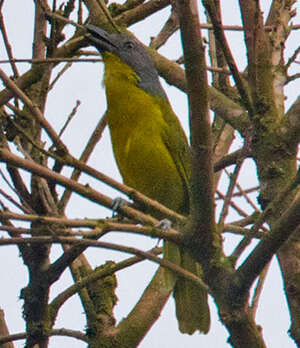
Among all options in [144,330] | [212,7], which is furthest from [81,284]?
[212,7]

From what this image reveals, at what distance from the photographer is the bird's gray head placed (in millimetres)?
5281

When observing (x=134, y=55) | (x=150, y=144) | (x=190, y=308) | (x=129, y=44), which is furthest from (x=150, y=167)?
(x=129, y=44)

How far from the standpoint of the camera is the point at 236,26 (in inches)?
200

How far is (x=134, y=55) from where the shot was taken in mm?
5461

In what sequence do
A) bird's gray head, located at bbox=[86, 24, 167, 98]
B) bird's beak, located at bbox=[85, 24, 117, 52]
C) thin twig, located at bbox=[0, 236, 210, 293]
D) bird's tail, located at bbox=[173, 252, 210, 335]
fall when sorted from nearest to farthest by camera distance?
thin twig, located at bbox=[0, 236, 210, 293]
bird's tail, located at bbox=[173, 252, 210, 335]
bird's beak, located at bbox=[85, 24, 117, 52]
bird's gray head, located at bbox=[86, 24, 167, 98]

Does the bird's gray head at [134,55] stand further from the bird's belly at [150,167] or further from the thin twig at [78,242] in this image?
the thin twig at [78,242]

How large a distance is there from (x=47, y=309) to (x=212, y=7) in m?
2.06

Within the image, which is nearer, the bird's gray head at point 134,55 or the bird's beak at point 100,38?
the bird's beak at point 100,38

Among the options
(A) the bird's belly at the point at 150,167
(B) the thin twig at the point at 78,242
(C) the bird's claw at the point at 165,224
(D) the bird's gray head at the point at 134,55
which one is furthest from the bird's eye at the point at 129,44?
(B) the thin twig at the point at 78,242

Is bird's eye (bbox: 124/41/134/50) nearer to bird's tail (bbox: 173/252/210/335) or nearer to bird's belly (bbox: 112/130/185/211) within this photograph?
bird's belly (bbox: 112/130/185/211)

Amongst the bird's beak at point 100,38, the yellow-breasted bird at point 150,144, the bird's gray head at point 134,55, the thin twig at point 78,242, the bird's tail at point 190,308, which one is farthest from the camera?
the bird's gray head at point 134,55

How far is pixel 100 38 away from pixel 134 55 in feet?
1.32

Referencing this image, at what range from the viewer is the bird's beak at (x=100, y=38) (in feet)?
16.2

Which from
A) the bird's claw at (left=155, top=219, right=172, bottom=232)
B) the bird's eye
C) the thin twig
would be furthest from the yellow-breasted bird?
the thin twig
